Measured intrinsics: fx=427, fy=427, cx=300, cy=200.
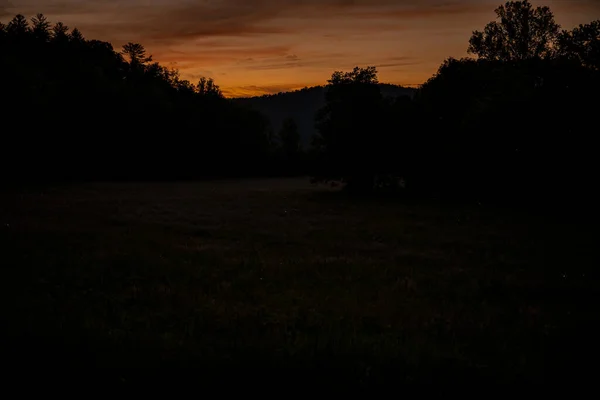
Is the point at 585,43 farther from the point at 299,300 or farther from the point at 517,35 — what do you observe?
the point at 299,300

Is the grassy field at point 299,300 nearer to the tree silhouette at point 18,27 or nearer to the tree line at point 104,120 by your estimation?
the tree line at point 104,120

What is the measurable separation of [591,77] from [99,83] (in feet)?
205

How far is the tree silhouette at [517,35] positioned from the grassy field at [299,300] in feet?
95.2

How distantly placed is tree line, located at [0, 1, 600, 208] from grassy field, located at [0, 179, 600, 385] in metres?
12.9

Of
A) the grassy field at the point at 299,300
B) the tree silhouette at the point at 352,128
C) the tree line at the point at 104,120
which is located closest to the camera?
the grassy field at the point at 299,300

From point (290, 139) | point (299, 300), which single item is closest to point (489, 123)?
point (299, 300)

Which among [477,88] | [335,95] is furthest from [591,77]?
[335,95]

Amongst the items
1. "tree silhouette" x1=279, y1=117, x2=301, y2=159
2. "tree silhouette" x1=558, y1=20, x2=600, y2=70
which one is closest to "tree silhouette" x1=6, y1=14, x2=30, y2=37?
"tree silhouette" x1=279, y1=117, x2=301, y2=159

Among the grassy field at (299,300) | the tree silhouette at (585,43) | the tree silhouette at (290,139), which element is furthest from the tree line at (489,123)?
the tree silhouette at (290,139)

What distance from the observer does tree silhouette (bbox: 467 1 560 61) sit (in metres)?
41.8

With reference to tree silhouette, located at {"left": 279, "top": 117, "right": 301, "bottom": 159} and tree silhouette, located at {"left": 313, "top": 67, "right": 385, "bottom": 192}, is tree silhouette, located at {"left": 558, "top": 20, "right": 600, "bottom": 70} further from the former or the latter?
tree silhouette, located at {"left": 279, "top": 117, "right": 301, "bottom": 159}

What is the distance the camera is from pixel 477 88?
4056 centimetres

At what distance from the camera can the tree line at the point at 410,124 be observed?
102 ft

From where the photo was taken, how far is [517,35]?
43156 millimetres
